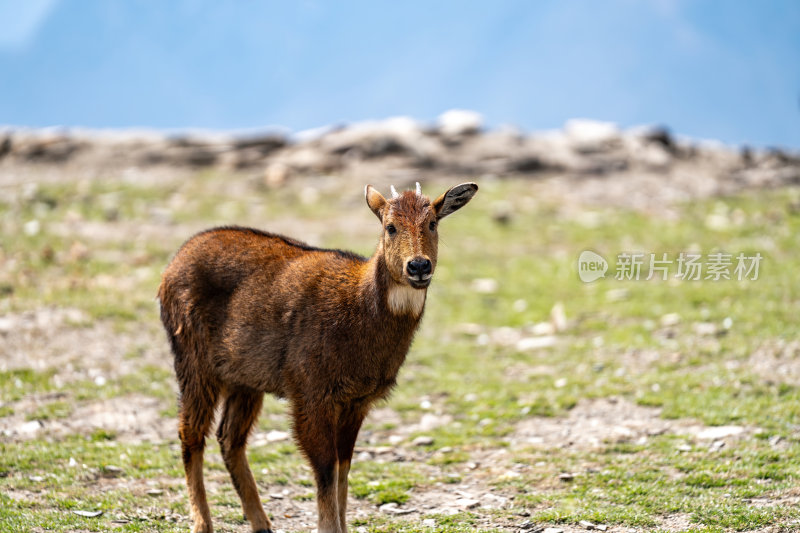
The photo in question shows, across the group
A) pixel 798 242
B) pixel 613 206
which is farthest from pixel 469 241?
pixel 798 242

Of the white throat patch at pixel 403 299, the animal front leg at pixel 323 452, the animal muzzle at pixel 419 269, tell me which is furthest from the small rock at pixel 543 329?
the animal muzzle at pixel 419 269

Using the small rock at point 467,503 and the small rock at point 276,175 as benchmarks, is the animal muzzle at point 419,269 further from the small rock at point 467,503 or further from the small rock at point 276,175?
the small rock at point 276,175

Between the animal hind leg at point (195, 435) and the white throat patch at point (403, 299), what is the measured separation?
6.31 feet

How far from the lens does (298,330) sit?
6.96 meters

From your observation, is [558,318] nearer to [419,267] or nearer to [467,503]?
[467,503]

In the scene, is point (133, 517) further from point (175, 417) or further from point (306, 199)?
point (306, 199)

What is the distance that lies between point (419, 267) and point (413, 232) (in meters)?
0.35

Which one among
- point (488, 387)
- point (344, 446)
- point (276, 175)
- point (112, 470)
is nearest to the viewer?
point (344, 446)

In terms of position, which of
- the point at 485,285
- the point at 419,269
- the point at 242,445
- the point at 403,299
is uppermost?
the point at 485,285

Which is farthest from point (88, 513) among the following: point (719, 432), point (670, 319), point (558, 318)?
point (670, 319)

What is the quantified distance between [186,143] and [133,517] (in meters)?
22.2

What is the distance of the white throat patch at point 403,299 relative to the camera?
6.71 metres

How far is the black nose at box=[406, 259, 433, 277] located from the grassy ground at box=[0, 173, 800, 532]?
2.42 metres

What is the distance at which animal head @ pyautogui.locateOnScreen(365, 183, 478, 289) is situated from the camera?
252 inches
